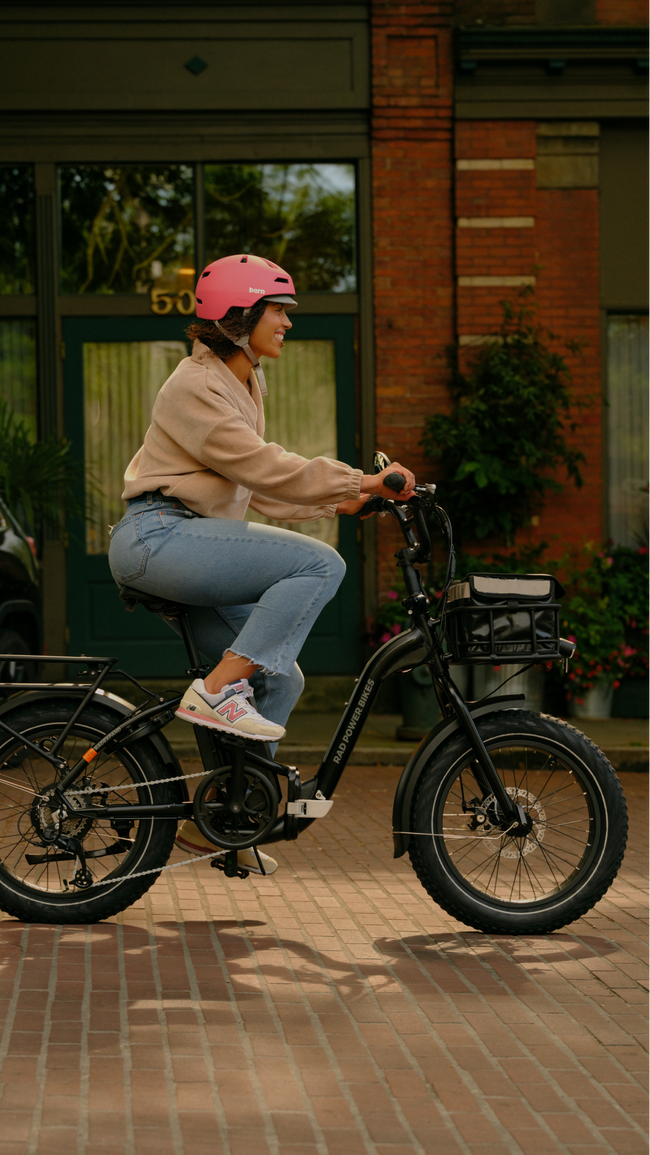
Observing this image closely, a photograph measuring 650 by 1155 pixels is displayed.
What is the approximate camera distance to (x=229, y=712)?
13.3ft

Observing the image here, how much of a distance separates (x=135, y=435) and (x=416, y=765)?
7291 mm

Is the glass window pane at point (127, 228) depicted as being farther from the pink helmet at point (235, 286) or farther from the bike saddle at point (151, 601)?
the bike saddle at point (151, 601)

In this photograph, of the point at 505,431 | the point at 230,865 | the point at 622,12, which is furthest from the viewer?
the point at 622,12

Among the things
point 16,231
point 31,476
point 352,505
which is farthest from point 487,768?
point 16,231

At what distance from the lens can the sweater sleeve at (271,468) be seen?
4.03 metres

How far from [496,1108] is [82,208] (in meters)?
9.27

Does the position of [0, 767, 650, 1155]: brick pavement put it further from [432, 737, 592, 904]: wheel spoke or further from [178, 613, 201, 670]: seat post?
[178, 613, 201, 670]: seat post

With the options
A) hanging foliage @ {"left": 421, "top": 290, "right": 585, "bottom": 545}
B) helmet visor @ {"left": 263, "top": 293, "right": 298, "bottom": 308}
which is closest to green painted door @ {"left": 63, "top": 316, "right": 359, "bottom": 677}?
hanging foliage @ {"left": 421, "top": 290, "right": 585, "bottom": 545}

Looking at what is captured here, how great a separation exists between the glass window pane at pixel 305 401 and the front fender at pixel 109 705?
267 inches

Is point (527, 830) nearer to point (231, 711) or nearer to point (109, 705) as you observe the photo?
point (231, 711)

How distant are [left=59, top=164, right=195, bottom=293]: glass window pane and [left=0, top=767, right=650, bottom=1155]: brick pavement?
704 centimetres

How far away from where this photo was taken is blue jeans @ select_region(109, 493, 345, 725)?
13.4 feet

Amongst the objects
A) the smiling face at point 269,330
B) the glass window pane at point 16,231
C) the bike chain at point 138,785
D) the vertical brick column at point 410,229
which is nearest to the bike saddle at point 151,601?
the bike chain at point 138,785

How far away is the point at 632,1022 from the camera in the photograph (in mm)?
3480
